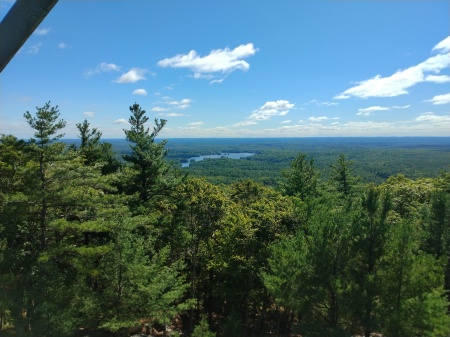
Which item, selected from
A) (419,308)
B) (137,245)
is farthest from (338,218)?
(137,245)

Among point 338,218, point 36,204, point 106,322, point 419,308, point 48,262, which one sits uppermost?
point 36,204

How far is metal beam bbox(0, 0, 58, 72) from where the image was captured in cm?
186

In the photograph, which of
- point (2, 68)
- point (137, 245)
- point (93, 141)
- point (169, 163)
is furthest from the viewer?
point (93, 141)

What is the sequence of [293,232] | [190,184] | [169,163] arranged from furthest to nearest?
[169,163] < [190,184] < [293,232]

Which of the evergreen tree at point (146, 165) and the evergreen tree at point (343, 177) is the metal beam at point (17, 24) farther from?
the evergreen tree at point (343, 177)

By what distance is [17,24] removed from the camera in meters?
1.87

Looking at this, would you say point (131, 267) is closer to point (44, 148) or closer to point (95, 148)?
point (44, 148)

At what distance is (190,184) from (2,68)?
1357cm

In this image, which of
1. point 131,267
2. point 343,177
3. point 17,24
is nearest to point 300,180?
point 343,177

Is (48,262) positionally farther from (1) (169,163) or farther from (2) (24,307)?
(1) (169,163)

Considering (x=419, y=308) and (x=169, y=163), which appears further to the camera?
(x=169, y=163)

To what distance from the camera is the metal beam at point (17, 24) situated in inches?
73.0

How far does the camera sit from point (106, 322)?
9.33 meters

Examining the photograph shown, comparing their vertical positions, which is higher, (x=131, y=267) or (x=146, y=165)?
(x=146, y=165)
